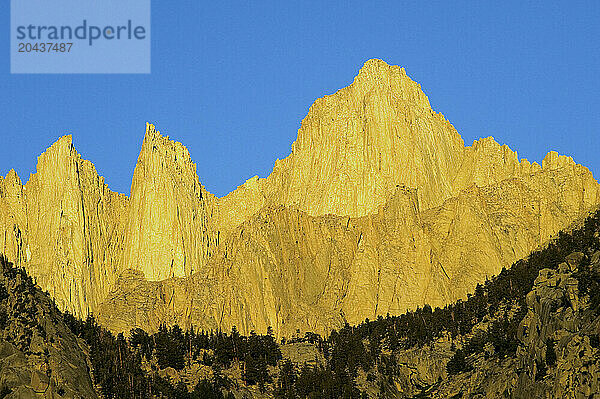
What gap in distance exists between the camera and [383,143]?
187250 mm

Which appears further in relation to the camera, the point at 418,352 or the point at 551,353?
the point at 418,352

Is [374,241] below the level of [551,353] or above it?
above

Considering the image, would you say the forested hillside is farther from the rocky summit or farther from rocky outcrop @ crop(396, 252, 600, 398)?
the rocky summit

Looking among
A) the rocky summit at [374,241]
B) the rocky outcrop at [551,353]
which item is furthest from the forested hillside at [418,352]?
the rocky summit at [374,241]

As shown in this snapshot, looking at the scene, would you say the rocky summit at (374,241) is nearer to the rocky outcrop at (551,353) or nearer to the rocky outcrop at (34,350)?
the rocky outcrop at (551,353)

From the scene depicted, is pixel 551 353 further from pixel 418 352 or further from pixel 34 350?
pixel 418 352

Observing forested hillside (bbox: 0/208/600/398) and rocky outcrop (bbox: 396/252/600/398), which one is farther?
forested hillside (bbox: 0/208/600/398)

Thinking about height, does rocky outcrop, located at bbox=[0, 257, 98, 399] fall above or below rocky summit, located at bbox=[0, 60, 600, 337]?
below

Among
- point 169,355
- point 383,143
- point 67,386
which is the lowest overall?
point 67,386

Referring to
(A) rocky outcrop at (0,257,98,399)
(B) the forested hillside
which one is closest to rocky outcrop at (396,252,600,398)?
(B) the forested hillside

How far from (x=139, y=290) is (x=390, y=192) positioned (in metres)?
40.3

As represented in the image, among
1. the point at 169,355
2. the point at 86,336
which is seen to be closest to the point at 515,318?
Result: the point at 169,355

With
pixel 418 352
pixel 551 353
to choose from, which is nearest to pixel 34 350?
pixel 551 353

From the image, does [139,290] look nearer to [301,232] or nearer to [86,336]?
[301,232]
